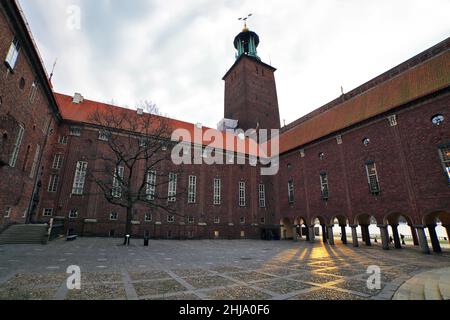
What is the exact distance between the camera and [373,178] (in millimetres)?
22109

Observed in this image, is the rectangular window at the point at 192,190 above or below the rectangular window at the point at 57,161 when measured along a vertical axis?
below

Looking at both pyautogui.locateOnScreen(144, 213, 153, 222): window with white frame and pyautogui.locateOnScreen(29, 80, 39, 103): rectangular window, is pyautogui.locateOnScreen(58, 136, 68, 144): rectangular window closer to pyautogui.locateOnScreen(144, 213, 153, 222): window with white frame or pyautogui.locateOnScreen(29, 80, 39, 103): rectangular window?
pyautogui.locateOnScreen(29, 80, 39, 103): rectangular window

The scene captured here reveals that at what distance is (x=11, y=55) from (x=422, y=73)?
113 ft

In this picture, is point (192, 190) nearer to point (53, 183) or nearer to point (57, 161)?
point (53, 183)

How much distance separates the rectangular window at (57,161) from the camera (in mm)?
25519

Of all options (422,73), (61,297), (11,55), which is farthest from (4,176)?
(422,73)

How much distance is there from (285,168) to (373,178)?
1320cm

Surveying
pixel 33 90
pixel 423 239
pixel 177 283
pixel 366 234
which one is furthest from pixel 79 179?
pixel 423 239

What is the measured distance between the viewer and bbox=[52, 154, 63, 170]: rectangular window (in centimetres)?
2552

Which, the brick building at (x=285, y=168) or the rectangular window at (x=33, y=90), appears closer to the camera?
the brick building at (x=285, y=168)

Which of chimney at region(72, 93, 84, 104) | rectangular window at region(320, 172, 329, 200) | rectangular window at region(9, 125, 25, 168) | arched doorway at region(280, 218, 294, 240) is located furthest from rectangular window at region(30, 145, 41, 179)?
arched doorway at region(280, 218, 294, 240)

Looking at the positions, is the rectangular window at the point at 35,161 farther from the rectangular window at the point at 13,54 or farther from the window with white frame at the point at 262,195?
the window with white frame at the point at 262,195

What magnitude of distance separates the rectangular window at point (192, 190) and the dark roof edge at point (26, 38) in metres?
19.2

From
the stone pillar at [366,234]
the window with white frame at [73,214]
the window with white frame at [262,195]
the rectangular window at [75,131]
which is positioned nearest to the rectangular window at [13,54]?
the rectangular window at [75,131]
